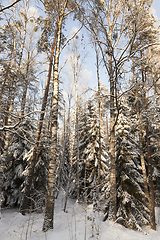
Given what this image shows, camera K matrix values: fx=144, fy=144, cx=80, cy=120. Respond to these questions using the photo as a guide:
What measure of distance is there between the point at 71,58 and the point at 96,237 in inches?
485

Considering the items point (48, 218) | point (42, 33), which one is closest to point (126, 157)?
point (48, 218)

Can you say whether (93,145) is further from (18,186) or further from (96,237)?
(96,237)

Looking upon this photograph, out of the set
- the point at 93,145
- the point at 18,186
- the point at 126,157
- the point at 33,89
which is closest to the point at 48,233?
the point at 126,157

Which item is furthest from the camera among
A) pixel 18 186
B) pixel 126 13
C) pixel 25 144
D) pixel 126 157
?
pixel 25 144

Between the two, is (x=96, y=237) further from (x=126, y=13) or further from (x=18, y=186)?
(x=126, y=13)

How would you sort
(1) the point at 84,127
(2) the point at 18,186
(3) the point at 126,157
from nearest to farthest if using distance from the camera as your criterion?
(3) the point at 126,157 → (2) the point at 18,186 → (1) the point at 84,127

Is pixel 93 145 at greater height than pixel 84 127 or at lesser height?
lesser

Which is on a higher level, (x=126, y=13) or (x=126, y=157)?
(x=126, y=13)

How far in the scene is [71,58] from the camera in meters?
12.7

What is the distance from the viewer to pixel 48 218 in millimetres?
4676

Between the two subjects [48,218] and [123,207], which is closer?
[48,218]

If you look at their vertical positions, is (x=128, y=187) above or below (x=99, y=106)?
below

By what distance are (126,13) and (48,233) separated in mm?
8288

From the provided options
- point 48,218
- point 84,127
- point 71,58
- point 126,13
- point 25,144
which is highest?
point 71,58
